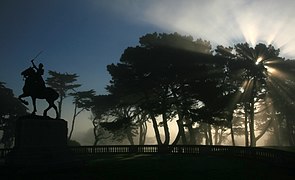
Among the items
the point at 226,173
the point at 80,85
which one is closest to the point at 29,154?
the point at 226,173

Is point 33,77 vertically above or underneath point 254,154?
above

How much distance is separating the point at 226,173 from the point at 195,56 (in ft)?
63.8

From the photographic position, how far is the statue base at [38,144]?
16.7 metres

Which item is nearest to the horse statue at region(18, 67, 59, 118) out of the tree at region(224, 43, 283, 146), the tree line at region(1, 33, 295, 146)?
the tree line at region(1, 33, 295, 146)

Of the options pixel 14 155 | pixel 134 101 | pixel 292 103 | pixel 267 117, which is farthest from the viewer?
pixel 267 117

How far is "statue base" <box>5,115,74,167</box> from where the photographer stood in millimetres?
16734

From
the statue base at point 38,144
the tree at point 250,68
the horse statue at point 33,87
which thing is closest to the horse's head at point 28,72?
the horse statue at point 33,87

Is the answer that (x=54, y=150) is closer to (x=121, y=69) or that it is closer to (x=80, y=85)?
(x=121, y=69)

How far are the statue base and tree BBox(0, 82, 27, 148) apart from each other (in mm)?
28361

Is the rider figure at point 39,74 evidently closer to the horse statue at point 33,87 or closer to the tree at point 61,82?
the horse statue at point 33,87

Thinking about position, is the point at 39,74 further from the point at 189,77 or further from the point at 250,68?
the point at 250,68

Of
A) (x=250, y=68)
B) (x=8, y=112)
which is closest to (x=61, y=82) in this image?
(x=8, y=112)

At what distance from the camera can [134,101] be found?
37.0 m

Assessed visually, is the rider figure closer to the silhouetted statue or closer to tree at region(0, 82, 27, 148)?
the silhouetted statue
